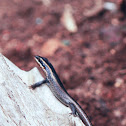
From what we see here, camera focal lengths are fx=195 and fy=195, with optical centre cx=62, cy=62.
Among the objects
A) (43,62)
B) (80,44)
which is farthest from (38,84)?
(80,44)

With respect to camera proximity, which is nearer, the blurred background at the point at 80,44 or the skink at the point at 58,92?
the skink at the point at 58,92

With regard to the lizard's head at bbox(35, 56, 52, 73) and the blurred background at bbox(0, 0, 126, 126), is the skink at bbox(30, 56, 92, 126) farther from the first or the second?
the blurred background at bbox(0, 0, 126, 126)

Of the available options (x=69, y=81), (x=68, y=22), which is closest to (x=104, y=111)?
(x=69, y=81)

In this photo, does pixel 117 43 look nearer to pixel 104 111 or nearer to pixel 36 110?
pixel 104 111

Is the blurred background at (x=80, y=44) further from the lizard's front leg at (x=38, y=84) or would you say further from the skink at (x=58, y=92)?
the lizard's front leg at (x=38, y=84)

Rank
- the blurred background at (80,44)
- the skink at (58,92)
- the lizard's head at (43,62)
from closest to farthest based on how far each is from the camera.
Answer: the skink at (58,92), the lizard's head at (43,62), the blurred background at (80,44)

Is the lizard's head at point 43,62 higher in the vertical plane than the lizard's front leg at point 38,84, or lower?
higher

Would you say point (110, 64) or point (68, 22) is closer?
point (110, 64)

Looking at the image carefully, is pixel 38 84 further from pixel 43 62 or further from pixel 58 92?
pixel 43 62

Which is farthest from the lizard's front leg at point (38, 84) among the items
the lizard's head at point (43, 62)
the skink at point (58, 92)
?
the lizard's head at point (43, 62)
